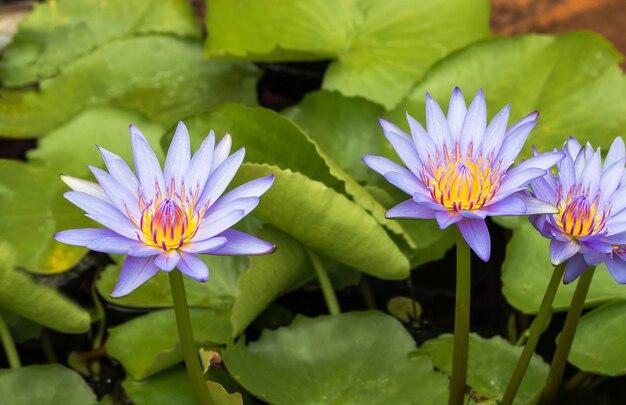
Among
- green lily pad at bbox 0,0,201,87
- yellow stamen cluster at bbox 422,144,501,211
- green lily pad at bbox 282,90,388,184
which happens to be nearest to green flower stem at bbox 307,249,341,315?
green lily pad at bbox 282,90,388,184

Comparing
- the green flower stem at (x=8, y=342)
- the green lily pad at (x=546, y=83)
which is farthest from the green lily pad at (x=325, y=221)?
the green flower stem at (x=8, y=342)

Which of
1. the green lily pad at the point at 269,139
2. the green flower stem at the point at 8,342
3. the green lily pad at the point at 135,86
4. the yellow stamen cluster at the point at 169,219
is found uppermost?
the yellow stamen cluster at the point at 169,219

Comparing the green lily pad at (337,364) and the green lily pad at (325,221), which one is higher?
the green lily pad at (325,221)

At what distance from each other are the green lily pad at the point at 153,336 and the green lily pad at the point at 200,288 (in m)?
0.02

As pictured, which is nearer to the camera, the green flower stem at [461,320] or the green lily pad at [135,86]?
the green flower stem at [461,320]

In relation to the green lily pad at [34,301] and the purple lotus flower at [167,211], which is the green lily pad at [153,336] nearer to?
the green lily pad at [34,301]

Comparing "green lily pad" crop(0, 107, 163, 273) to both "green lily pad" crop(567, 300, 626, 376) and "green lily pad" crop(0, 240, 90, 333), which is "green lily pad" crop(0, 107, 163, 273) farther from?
"green lily pad" crop(567, 300, 626, 376)

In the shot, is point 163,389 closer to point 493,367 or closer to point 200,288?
point 200,288

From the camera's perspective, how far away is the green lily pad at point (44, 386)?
4.15 feet

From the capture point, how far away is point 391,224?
135cm

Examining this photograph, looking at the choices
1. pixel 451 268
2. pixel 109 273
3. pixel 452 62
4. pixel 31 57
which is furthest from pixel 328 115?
pixel 31 57

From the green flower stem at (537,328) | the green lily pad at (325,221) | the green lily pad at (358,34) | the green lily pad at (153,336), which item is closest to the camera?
the green flower stem at (537,328)

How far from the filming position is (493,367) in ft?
4.31

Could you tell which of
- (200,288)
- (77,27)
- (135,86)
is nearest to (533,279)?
(200,288)
